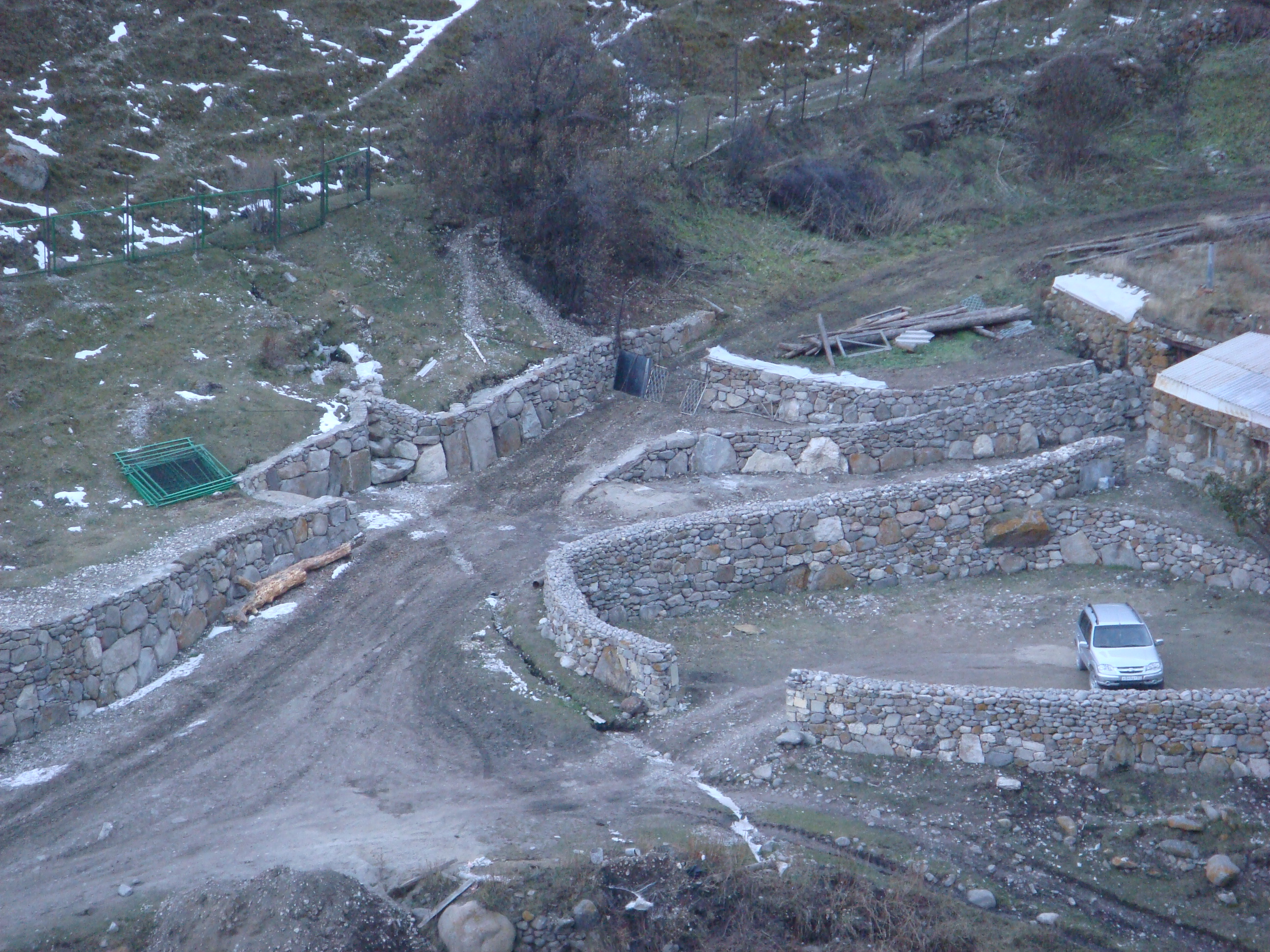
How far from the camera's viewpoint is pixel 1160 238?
32.1 meters

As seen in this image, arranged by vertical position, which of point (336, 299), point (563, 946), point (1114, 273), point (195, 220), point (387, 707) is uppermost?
point (195, 220)

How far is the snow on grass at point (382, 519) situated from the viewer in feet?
75.0

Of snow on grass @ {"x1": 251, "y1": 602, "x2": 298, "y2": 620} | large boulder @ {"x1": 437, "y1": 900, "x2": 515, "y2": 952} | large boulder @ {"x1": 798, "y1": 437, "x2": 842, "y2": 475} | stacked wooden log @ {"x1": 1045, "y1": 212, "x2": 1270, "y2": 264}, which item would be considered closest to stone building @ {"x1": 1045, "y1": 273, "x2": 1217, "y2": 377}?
stacked wooden log @ {"x1": 1045, "y1": 212, "x2": 1270, "y2": 264}

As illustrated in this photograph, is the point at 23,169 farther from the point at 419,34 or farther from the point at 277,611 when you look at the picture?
the point at 419,34

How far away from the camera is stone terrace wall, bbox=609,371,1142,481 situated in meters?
25.3

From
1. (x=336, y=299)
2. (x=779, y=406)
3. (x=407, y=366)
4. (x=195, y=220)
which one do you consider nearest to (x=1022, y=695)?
(x=779, y=406)

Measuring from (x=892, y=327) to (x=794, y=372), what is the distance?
147 inches

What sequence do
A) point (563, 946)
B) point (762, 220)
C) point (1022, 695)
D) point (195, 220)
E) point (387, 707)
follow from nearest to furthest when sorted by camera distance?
point (563, 946) < point (1022, 695) < point (387, 707) < point (195, 220) < point (762, 220)

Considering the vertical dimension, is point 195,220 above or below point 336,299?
above

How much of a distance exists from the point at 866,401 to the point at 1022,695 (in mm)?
12247

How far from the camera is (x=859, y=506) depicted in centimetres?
2162

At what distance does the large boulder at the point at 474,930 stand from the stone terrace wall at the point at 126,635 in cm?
755

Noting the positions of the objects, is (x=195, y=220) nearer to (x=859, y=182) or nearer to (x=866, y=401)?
(x=866, y=401)

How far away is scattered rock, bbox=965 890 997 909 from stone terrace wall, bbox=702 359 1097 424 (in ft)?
47.9
